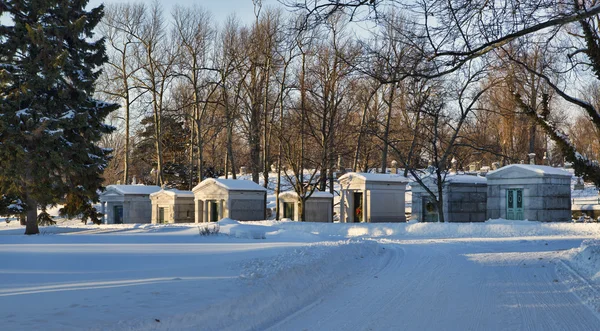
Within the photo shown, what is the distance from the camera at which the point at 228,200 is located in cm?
3591

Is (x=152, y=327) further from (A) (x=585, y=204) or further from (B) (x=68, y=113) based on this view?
(A) (x=585, y=204)

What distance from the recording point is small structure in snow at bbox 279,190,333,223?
3966cm

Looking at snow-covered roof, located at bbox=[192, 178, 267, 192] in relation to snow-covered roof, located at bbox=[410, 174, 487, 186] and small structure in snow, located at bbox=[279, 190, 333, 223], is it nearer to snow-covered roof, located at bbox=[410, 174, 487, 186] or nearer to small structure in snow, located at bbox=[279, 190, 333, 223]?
small structure in snow, located at bbox=[279, 190, 333, 223]

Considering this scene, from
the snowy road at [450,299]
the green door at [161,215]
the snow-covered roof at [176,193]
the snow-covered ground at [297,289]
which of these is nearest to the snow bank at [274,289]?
the snow-covered ground at [297,289]

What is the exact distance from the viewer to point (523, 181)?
31.7 meters

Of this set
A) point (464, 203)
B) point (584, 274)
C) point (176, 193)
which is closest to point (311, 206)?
point (176, 193)

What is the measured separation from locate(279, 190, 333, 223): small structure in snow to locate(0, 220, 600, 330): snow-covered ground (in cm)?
2206

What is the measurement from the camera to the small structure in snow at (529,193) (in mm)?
31203

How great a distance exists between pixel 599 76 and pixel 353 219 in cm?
2010

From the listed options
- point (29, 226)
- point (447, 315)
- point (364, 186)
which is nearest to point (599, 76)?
point (447, 315)

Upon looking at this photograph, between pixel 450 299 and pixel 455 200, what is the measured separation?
90.6ft

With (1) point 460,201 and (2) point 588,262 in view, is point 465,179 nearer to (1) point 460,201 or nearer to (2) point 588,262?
(1) point 460,201

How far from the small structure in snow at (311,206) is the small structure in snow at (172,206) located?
6.16 metres

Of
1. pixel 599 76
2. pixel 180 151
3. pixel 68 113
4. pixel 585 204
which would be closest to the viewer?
pixel 599 76
